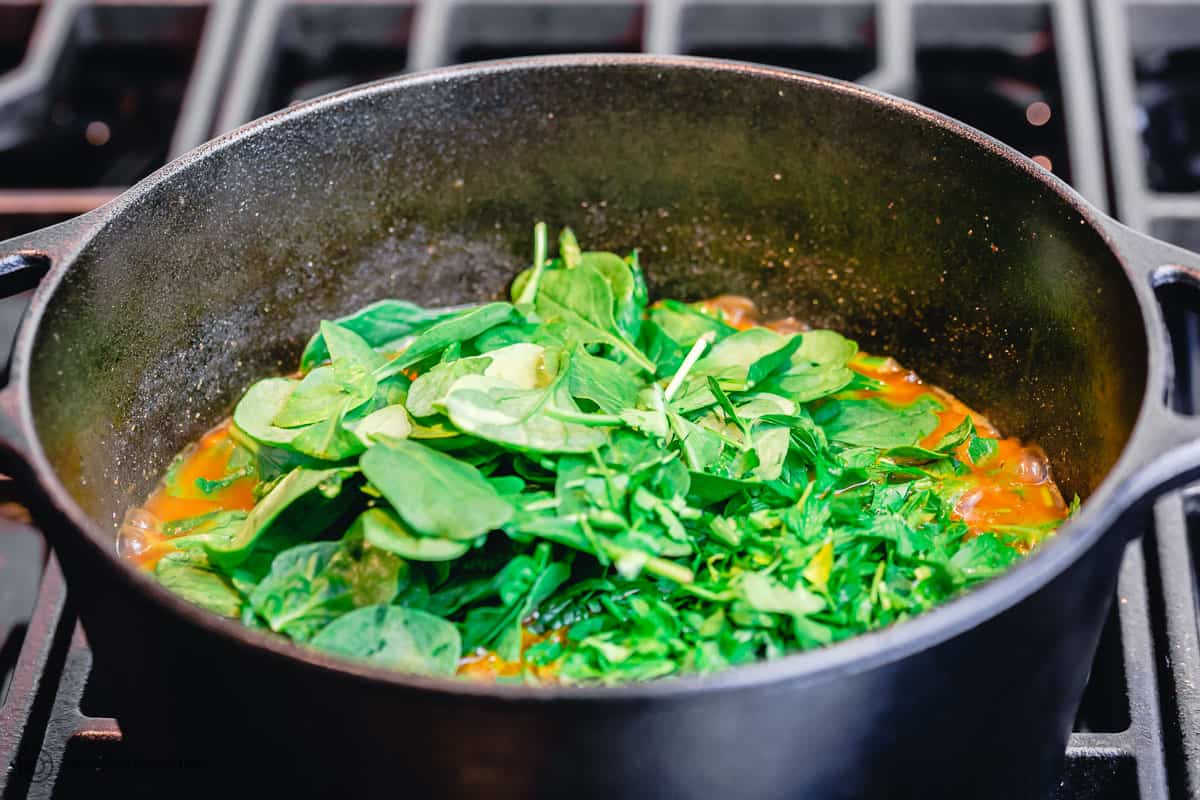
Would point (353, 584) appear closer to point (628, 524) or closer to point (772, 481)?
point (628, 524)

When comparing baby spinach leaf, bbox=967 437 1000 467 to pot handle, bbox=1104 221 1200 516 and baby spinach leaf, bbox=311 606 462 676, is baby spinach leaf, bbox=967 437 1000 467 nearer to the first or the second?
pot handle, bbox=1104 221 1200 516

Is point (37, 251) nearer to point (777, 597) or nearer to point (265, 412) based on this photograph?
point (265, 412)

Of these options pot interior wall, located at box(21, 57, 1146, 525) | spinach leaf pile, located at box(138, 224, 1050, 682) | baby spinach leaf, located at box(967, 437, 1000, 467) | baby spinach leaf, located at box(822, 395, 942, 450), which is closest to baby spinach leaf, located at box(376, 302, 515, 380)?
spinach leaf pile, located at box(138, 224, 1050, 682)

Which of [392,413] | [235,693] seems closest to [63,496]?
[235,693]

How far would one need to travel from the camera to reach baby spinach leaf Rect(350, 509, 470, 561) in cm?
83

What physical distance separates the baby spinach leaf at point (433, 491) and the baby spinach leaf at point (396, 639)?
2.4 inches

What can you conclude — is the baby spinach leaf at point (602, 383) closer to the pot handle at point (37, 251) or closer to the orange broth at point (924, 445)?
the orange broth at point (924, 445)

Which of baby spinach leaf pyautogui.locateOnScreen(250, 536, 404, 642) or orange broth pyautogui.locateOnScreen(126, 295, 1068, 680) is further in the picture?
orange broth pyautogui.locateOnScreen(126, 295, 1068, 680)

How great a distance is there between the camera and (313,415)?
1.04 metres

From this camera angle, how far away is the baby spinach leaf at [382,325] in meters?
1.20

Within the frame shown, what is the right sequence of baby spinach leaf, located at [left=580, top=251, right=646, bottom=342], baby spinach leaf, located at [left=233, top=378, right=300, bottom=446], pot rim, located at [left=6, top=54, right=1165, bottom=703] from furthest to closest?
baby spinach leaf, located at [left=580, top=251, right=646, bottom=342] < baby spinach leaf, located at [left=233, top=378, right=300, bottom=446] < pot rim, located at [left=6, top=54, right=1165, bottom=703]

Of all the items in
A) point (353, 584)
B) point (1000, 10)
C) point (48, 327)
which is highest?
point (1000, 10)

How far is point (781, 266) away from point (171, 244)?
1.96 feet

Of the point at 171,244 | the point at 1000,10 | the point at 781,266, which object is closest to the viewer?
the point at 171,244
